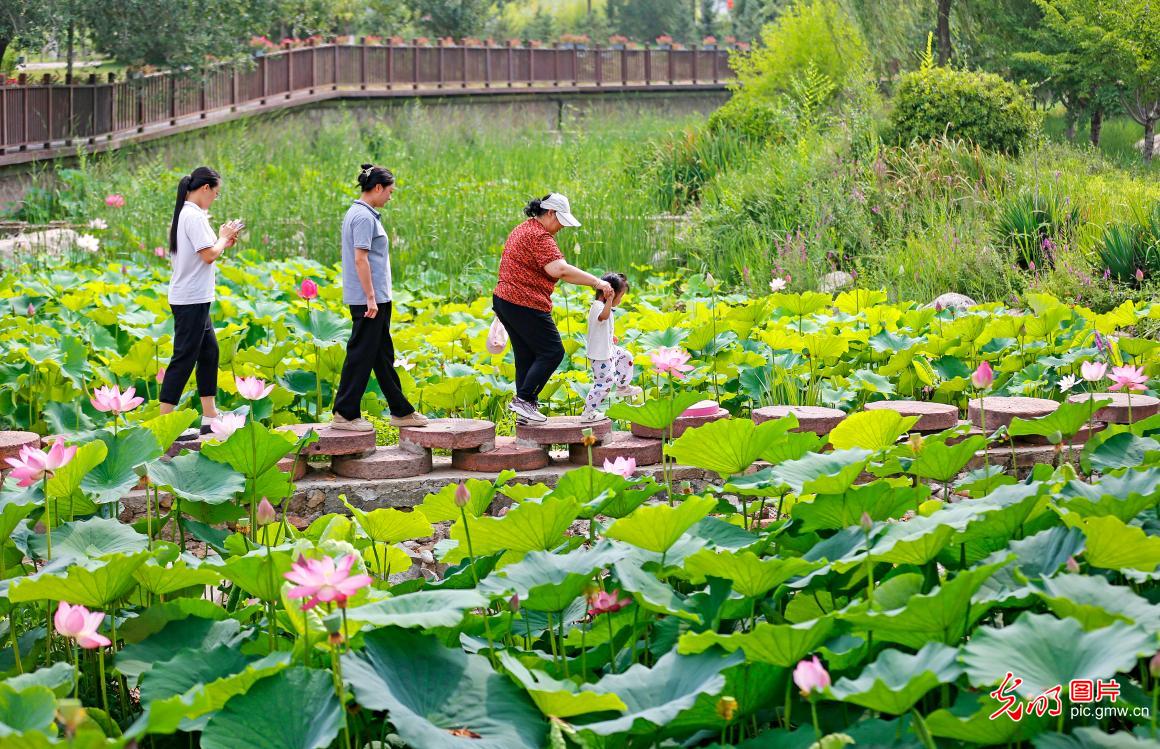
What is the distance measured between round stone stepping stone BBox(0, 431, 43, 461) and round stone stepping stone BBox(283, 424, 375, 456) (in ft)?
3.19

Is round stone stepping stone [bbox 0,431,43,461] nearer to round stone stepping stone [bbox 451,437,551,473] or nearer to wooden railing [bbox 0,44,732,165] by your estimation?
round stone stepping stone [bbox 451,437,551,473]

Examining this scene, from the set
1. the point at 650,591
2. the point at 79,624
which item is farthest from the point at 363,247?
the point at 79,624

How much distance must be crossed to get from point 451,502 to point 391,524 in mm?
157

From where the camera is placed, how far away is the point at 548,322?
492 cm

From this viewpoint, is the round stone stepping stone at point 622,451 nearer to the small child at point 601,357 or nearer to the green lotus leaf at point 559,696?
the small child at point 601,357

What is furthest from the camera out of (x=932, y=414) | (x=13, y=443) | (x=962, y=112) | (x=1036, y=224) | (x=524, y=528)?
(x=962, y=112)

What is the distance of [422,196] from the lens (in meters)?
12.4

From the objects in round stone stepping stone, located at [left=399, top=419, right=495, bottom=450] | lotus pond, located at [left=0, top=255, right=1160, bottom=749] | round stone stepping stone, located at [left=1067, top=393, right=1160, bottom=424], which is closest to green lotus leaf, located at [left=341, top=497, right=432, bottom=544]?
lotus pond, located at [left=0, top=255, right=1160, bottom=749]

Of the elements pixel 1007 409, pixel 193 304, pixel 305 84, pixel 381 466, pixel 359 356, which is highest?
pixel 305 84

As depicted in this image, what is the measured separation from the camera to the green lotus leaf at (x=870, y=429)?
3164mm

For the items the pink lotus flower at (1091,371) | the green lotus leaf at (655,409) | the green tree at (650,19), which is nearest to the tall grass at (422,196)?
the green lotus leaf at (655,409)

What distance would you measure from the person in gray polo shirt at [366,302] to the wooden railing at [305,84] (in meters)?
12.9

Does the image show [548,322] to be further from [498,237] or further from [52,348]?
[498,237]

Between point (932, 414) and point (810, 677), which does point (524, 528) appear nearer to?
point (810, 677)
